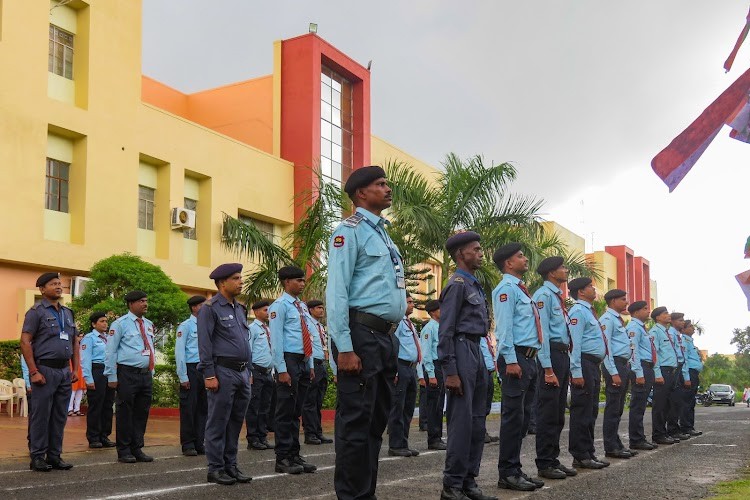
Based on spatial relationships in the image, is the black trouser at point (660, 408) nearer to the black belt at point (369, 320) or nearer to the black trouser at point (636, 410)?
the black trouser at point (636, 410)

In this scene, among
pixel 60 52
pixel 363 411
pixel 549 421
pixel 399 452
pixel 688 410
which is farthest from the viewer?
pixel 60 52

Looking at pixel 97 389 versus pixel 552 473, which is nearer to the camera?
pixel 552 473

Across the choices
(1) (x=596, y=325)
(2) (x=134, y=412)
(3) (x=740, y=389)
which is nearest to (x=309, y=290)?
(2) (x=134, y=412)

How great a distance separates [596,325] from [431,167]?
30.1m

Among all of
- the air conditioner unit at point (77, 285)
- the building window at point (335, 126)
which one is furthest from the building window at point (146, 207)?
the building window at point (335, 126)

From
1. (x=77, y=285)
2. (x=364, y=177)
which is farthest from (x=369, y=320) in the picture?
(x=77, y=285)

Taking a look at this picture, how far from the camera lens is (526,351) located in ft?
25.5

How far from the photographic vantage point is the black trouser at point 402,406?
10523mm

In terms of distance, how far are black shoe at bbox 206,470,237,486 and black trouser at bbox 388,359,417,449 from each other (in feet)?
9.27

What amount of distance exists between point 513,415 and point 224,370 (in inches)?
104

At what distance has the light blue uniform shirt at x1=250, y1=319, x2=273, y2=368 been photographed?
38.6ft

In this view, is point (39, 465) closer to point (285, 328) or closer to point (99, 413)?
point (285, 328)

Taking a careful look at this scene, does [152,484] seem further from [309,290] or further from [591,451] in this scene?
[309,290]

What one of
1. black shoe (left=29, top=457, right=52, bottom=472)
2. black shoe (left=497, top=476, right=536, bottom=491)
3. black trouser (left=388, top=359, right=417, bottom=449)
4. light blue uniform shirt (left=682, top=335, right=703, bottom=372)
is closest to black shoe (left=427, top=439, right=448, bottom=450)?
black trouser (left=388, top=359, right=417, bottom=449)
